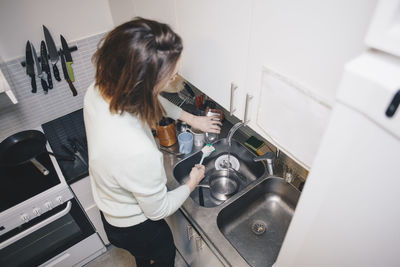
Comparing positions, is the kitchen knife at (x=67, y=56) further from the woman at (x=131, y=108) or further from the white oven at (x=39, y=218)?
the woman at (x=131, y=108)

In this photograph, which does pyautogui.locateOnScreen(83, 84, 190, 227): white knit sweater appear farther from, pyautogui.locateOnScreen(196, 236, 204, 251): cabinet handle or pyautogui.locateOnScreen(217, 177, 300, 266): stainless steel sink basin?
pyautogui.locateOnScreen(217, 177, 300, 266): stainless steel sink basin

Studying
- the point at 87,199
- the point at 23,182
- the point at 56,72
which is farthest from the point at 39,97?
the point at 87,199

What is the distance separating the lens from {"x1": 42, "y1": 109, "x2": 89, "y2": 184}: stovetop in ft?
4.97

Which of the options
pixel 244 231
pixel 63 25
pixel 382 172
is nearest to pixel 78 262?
pixel 244 231

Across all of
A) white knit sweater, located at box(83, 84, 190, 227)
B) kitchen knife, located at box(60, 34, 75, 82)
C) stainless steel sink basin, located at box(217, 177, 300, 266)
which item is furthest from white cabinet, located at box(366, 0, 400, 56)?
kitchen knife, located at box(60, 34, 75, 82)

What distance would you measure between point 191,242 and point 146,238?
0.27 meters

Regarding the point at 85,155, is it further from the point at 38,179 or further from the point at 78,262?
the point at 78,262

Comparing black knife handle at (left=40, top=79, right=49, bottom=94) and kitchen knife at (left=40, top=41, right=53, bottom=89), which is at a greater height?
kitchen knife at (left=40, top=41, right=53, bottom=89)

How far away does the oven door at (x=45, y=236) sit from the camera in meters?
1.40

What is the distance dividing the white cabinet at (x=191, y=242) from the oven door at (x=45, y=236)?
56cm

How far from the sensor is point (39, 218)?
143 cm

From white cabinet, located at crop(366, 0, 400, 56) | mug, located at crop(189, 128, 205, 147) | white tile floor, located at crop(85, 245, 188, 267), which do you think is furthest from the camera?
white tile floor, located at crop(85, 245, 188, 267)

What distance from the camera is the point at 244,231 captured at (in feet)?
4.37

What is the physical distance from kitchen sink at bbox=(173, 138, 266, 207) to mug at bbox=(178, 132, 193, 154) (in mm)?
46
